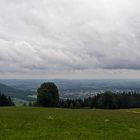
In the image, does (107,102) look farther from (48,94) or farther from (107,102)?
(48,94)

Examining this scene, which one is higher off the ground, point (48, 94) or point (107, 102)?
point (48, 94)

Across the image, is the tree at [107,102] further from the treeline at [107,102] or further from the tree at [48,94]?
the tree at [48,94]

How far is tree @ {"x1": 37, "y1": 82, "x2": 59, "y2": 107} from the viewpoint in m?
98.9

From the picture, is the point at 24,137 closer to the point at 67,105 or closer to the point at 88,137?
the point at 88,137

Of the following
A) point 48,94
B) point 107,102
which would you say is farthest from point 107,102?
point 48,94

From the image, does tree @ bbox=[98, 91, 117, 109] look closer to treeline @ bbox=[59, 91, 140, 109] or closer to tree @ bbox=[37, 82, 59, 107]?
treeline @ bbox=[59, 91, 140, 109]

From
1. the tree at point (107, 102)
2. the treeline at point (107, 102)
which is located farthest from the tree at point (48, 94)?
the treeline at point (107, 102)

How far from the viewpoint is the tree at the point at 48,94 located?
98875 millimetres

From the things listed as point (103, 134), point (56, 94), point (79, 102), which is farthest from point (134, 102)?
point (103, 134)

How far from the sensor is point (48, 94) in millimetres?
98750

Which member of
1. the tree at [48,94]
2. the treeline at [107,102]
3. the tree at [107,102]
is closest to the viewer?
the tree at [48,94]

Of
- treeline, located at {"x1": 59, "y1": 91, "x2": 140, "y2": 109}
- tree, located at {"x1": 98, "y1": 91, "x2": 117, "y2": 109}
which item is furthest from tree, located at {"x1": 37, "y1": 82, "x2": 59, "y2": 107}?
treeline, located at {"x1": 59, "y1": 91, "x2": 140, "y2": 109}

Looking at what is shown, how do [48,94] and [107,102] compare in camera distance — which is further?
[107,102]

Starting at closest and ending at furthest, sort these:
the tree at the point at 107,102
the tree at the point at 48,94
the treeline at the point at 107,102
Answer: the tree at the point at 48,94 < the tree at the point at 107,102 < the treeline at the point at 107,102
